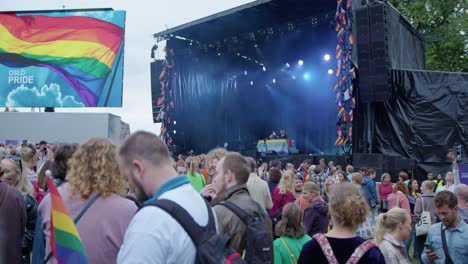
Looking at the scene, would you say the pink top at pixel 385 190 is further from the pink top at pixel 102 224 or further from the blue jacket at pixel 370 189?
the pink top at pixel 102 224

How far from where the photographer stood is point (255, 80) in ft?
73.7

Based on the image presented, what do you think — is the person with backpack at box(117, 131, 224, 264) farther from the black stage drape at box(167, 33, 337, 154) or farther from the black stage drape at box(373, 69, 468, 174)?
the black stage drape at box(167, 33, 337, 154)

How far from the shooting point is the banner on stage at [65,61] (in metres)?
19.8

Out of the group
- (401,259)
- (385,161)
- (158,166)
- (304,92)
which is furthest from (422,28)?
(158,166)

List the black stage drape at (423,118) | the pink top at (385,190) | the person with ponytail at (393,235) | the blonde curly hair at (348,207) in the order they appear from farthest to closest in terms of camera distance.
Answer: the black stage drape at (423,118)
the pink top at (385,190)
the person with ponytail at (393,235)
the blonde curly hair at (348,207)

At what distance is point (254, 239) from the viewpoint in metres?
2.75

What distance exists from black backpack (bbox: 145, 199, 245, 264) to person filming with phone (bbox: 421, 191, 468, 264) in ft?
7.50

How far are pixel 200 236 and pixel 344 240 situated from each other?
48.6 inches

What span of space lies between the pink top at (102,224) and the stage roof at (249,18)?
49.2 feet

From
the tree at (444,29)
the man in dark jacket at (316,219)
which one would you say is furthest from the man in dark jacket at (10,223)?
the tree at (444,29)

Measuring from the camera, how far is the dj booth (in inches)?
747

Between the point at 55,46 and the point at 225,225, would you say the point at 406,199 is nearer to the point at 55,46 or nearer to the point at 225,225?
the point at 225,225

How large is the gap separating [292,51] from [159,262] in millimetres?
19142

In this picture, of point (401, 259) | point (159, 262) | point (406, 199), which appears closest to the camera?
point (159, 262)
